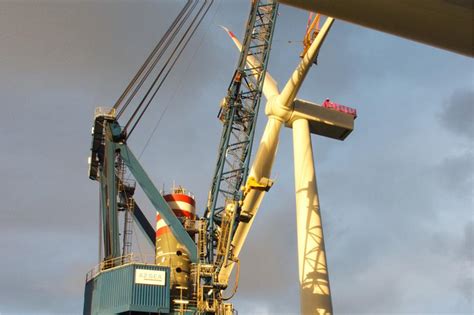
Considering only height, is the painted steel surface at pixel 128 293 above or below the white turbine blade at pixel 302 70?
below

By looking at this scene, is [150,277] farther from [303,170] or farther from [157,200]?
[303,170]

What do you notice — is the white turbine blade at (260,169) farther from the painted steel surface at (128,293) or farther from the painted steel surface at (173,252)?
the painted steel surface at (128,293)

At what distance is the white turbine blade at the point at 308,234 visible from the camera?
44.8m

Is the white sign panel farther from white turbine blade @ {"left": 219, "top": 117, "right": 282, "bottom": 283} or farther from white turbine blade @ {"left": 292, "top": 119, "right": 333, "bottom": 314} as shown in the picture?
white turbine blade @ {"left": 292, "top": 119, "right": 333, "bottom": 314}

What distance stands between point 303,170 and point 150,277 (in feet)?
49.9

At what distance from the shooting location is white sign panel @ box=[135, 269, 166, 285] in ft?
140

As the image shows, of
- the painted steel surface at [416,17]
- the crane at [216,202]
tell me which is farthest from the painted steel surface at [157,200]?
the painted steel surface at [416,17]

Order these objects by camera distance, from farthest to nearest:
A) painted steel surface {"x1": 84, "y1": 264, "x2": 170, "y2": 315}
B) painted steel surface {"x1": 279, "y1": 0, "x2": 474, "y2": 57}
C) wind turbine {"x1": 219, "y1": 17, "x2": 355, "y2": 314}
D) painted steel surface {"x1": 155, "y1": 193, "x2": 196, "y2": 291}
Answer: painted steel surface {"x1": 155, "y1": 193, "x2": 196, "y2": 291}, wind turbine {"x1": 219, "y1": 17, "x2": 355, "y2": 314}, painted steel surface {"x1": 84, "y1": 264, "x2": 170, "y2": 315}, painted steel surface {"x1": 279, "y1": 0, "x2": 474, "y2": 57}

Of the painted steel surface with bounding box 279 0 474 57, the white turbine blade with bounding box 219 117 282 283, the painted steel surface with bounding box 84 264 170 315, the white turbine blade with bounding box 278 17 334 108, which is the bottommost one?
the painted steel surface with bounding box 279 0 474 57

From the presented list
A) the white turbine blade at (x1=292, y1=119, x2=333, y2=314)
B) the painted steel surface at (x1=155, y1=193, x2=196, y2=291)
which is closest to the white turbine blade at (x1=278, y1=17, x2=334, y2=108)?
the white turbine blade at (x1=292, y1=119, x2=333, y2=314)

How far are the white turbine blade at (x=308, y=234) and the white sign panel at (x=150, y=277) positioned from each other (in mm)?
10526

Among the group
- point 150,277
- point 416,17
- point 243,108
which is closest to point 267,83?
point 243,108

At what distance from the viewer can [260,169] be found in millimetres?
50219

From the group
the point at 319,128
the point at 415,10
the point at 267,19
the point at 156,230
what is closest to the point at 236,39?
the point at 267,19
